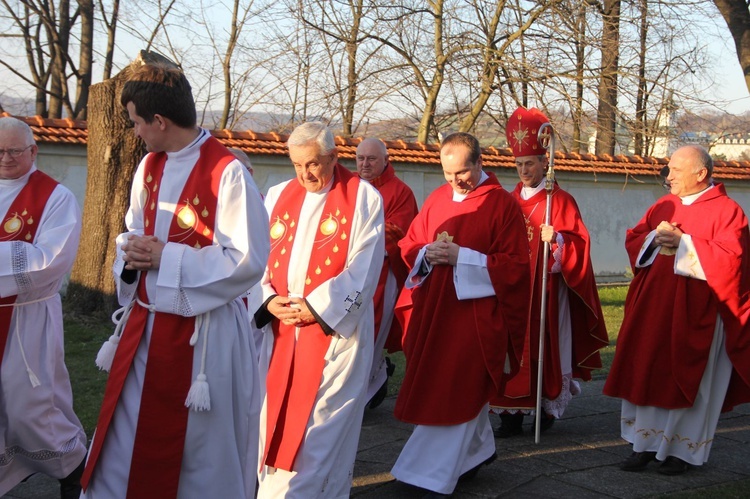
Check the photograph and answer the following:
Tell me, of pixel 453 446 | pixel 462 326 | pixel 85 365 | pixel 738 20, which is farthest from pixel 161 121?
pixel 738 20

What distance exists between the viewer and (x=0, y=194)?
16.2ft

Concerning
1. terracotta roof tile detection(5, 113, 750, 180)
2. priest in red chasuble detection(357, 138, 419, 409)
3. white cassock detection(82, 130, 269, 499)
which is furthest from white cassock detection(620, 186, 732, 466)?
terracotta roof tile detection(5, 113, 750, 180)

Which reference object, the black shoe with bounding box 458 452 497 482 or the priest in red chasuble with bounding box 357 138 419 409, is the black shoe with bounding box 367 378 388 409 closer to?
the priest in red chasuble with bounding box 357 138 419 409

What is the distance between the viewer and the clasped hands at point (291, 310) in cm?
467

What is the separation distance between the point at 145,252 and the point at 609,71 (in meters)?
13.7

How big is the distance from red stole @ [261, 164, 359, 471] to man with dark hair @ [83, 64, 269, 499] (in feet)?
2.88

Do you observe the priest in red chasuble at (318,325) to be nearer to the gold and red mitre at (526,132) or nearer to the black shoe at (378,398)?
the gold and red mitre at (526,132)

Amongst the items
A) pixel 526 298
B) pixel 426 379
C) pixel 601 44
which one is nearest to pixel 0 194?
pixel 426 379

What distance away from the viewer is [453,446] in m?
5.16

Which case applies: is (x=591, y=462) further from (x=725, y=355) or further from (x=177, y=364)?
(x=177, y=364)

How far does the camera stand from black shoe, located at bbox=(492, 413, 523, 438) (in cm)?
661

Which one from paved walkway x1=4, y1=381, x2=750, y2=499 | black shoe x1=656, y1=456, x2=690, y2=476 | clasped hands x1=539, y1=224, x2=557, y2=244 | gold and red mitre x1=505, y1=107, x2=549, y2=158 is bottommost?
paved walkway x1=4, y1=381, x2=750, y2=499

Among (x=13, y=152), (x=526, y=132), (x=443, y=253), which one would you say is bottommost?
(x=443, y=253)

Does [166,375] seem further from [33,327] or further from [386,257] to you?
[386,257]
